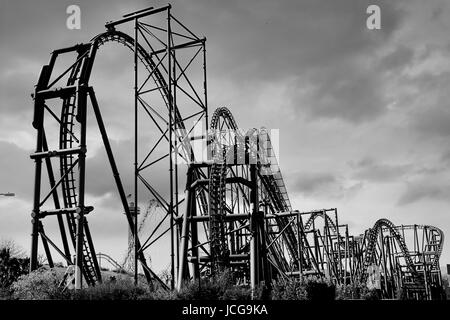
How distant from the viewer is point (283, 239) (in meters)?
33.8

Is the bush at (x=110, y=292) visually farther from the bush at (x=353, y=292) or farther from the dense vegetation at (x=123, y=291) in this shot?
the bush at (x=353, y=292)

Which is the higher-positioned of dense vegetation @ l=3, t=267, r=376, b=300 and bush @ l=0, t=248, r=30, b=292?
bush @ l=0, t=248, r=30, b=292

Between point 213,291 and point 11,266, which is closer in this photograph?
point 213,291

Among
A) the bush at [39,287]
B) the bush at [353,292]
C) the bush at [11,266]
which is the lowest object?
the bush at [353,292]

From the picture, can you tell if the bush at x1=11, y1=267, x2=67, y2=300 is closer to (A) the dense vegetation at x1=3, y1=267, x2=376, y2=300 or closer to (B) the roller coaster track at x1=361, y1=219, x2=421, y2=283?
(A) the dense vegetation at x1=3, y1=267, x2=376, y2=300

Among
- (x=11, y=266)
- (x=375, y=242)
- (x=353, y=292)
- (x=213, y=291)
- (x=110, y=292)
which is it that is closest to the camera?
(x=110, y=292)

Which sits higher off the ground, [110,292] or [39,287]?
[39,287]

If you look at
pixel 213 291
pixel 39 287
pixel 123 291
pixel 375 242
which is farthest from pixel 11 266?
pixel 375 242

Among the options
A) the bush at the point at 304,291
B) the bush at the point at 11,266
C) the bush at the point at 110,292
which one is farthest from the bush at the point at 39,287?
the bush at the point at 11,266

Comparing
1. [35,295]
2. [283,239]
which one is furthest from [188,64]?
[283,239]

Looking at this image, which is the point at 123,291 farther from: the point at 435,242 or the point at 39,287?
the point at 435,242

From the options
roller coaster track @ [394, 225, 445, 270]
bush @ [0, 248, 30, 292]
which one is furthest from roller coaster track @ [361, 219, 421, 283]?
bush @ [0, 248, 30, 292]
